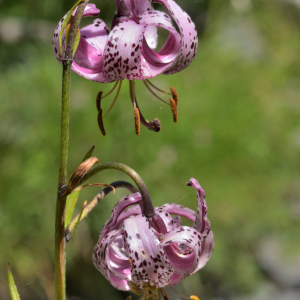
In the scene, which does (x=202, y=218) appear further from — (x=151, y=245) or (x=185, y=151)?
(x=185, y=151)

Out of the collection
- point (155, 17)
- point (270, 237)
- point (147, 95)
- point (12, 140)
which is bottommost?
point (270, 237)

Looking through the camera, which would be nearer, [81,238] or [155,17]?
[155,17]

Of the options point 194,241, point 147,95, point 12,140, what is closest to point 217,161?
point 147,95

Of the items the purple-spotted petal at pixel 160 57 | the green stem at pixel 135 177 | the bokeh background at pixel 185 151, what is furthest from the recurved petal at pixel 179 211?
the bokeh background at pixel 185 151

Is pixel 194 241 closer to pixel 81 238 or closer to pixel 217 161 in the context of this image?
pixel 81 238

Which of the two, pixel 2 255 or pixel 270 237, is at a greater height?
pixel 2 255
